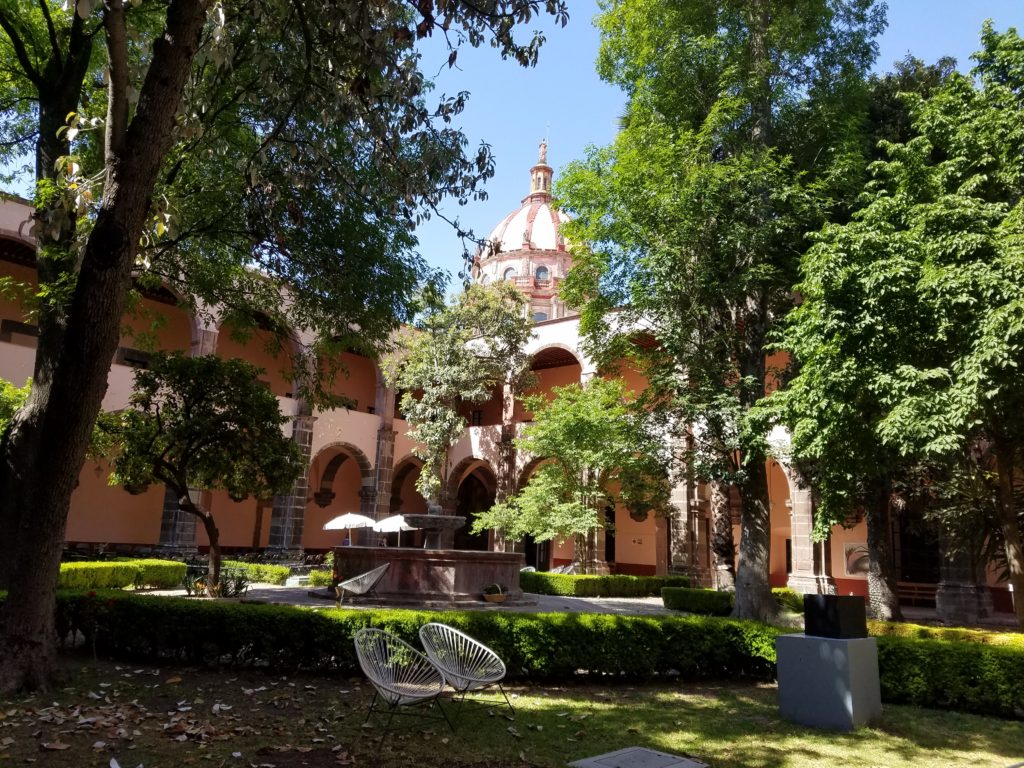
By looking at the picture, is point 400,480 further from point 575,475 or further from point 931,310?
point 931,310

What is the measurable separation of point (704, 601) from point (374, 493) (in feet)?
41.1

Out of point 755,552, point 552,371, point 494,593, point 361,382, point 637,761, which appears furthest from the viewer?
point 552,371

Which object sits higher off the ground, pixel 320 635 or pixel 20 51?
pixel 20 51

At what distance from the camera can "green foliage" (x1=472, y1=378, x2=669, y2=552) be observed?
1617 centimetres

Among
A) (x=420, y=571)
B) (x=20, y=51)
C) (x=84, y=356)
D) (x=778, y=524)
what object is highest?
(x=20, y=51)

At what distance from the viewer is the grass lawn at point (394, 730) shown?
410 centimetres

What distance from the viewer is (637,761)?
151 inches

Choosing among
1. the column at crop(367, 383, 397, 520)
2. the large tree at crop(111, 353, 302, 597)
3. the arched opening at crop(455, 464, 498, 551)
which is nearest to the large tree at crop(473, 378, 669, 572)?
the column at crop(367, 383, 397, 520)

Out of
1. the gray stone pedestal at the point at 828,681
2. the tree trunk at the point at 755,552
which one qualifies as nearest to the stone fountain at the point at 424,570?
the tree trunk at the point at 755,552

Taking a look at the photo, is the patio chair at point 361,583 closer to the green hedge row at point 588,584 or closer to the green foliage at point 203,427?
the green foliage at point 203,427

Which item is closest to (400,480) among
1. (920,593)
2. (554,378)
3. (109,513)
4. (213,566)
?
(554,378)

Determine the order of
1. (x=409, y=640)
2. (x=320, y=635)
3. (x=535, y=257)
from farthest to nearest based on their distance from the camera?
1. (x=535, y=257)
2. (x=409, y=640)
3. (x=320, y=635)

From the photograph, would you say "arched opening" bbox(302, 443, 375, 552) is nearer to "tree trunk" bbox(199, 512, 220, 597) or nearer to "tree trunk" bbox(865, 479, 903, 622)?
"tree trunk" bbox(199, 512, 220, 597)

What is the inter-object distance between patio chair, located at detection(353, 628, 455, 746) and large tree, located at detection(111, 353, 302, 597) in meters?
6.05
